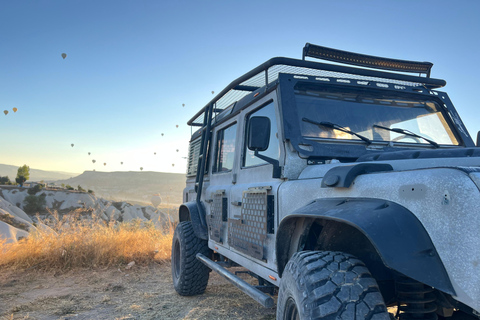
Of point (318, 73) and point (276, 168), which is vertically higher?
point (318, 73)

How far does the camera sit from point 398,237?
61.3 inches

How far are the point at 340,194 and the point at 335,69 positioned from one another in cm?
153

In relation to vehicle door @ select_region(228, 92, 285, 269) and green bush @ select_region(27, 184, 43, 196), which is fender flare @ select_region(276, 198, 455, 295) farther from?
green bush @ select_region(27, 184, 43, 196)

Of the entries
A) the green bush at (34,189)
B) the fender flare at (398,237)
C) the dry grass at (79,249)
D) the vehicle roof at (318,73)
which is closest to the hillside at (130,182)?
the green bush at (34,189)

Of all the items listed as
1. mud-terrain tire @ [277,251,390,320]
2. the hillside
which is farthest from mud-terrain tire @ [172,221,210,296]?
the hillside

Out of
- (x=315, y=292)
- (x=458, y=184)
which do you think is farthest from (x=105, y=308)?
(x=458, y=184)

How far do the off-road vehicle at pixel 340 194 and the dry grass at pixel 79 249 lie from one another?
9.21ft

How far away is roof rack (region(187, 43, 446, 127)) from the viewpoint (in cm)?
318

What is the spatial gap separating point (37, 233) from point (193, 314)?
479 cm

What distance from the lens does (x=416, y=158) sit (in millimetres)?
2252

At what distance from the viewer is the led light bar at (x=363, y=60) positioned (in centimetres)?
353

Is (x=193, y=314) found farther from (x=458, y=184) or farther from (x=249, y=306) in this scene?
(x=458, y=184)

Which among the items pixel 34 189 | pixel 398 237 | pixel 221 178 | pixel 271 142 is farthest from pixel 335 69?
pixel 34 189

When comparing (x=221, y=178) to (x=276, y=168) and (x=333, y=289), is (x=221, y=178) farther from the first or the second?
(x=333, y=289)
